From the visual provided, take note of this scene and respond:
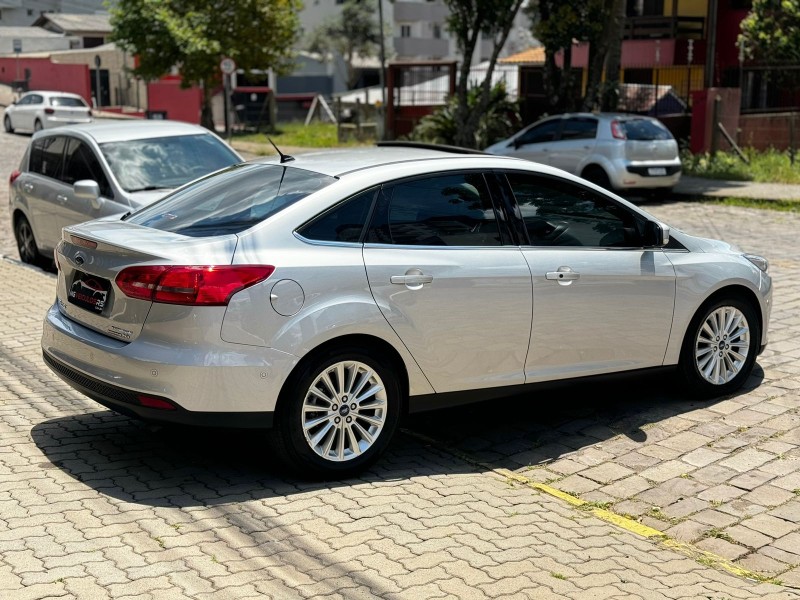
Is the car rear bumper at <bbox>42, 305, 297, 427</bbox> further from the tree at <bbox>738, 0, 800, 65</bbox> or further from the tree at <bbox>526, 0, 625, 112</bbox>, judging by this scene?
the tree at <bbox>738, 0, 800, 65</bbox>

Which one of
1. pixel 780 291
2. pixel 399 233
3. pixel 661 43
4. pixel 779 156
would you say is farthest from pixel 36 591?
pixel 661 43

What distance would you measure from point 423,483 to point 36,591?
210 centimetres

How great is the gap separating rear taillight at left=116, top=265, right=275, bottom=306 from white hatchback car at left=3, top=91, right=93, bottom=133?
32503 millimetres

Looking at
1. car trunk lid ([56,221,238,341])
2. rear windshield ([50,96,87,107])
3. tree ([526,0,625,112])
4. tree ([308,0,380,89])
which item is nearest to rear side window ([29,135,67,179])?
car trunk lid ([56,221,238,341])

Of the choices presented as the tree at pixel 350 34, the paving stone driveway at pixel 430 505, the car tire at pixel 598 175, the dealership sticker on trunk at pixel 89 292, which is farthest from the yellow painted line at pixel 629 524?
the tree at pixel 350 34

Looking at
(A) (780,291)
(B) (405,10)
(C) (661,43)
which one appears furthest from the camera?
(B) (405,10)

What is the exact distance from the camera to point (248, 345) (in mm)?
5352

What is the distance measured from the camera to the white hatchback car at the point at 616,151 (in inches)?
770

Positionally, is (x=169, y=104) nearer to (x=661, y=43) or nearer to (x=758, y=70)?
(x=661, y=43)

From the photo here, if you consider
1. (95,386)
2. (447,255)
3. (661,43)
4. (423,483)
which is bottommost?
(423,483)

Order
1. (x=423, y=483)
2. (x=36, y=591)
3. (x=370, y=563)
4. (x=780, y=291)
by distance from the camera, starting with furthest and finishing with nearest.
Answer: (x=780, y=291) → (x=423, y=483) → (x=370, y=563) → (x=36, y=591)

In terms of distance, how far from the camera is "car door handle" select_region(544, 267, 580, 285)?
6.33 meters

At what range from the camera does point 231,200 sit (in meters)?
6.12

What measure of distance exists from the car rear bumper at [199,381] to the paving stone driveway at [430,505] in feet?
0.84
